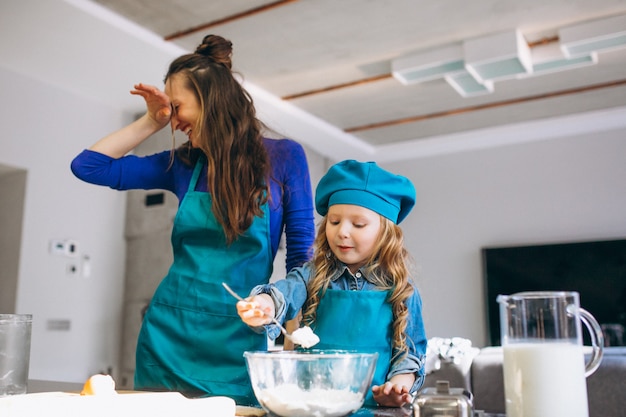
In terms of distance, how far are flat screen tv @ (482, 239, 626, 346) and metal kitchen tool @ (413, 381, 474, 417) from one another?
5.05 m

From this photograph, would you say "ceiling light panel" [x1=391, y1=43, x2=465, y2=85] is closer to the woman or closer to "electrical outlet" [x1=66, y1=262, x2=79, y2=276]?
"electrical outlet" [x1=66, y1=262, x2=79, y2=276]

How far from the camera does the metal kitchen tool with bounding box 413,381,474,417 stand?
60 cm

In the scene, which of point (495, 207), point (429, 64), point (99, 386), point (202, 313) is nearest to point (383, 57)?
point (429, 64)

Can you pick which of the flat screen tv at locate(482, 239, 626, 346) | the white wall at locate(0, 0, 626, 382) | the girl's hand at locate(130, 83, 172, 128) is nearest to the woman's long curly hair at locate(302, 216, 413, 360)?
the girl's hand at locate(130, 83, 172, 128)

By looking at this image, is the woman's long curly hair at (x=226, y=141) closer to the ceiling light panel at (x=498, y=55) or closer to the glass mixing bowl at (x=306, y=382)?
the glass mixing bowl at (x=306, y=382)

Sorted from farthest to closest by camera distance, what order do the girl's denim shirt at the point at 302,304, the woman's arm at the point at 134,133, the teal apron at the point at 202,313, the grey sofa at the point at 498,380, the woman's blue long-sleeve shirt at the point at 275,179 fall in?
1. the grey sofa at the point at 498,380
2. the woman's arm at the point at 134,133
3. the woman's blue long-sleeve shirt at the point at 275,179
4. the teal apron at the point at 202,313
5. the girl's denim shirt at the point at 302,304

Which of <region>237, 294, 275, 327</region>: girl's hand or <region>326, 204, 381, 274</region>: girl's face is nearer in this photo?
<region>237, 294, 275, 327</region>: girl's hand

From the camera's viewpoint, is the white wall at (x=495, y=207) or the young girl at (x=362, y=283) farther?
the white wall at (x=495, y=207)

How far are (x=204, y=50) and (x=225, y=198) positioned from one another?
370 millimetres

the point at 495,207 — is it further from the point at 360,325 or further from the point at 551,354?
the point at 551,354

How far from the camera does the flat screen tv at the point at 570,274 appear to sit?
535cm

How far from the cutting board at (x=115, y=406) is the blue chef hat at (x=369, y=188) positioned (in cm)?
55

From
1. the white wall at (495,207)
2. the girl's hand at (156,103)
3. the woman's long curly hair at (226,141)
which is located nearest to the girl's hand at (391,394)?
the woman's long curly hair at (226,141)

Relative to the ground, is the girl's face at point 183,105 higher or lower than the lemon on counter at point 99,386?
higher
